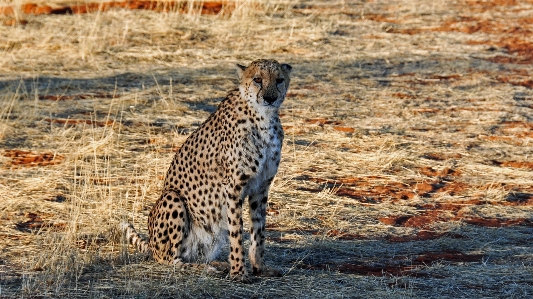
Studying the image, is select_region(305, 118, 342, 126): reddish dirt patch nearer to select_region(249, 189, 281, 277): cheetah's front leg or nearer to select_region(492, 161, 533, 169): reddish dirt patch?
select_region(492, 161, 533, 169): reddish dirt patch

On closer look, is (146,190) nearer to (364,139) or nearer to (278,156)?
(278,156)

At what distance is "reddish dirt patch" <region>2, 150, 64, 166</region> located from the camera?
306 inches

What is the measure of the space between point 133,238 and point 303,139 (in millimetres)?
3012

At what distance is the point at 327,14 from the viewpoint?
14.3 metres

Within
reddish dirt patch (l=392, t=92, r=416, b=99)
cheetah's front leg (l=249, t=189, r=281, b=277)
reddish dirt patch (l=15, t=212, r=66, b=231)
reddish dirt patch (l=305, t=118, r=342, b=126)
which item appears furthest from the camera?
reddish dirt patch (l=392, t=92, r=416, b=99)

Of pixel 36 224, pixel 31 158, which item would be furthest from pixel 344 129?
pixel 36 224

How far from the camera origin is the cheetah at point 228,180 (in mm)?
5258

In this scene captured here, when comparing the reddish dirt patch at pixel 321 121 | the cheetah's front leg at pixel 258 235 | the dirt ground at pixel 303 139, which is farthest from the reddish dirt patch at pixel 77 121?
the cheetah's front leg at pixel 258 235

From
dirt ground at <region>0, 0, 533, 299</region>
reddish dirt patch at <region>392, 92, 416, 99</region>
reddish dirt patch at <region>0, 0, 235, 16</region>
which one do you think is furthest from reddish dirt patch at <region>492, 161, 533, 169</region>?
reddish dirt patch at <region>0, 0, 235, 16</region>

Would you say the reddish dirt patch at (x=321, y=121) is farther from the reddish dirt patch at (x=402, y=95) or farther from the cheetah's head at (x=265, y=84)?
the cheetah's head at (x=265, y=84)

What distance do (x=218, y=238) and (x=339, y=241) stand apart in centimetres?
97

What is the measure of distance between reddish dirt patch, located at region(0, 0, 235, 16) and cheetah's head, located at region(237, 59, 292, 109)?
8355mm

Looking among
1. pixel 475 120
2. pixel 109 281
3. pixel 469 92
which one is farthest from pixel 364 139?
pixel 109 281

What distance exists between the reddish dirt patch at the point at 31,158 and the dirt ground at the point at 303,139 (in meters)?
0.02
